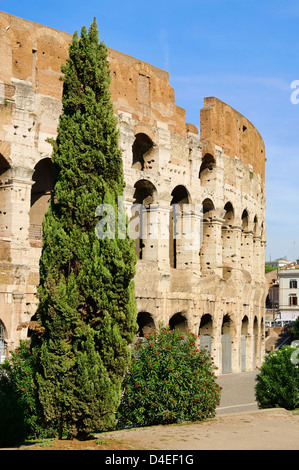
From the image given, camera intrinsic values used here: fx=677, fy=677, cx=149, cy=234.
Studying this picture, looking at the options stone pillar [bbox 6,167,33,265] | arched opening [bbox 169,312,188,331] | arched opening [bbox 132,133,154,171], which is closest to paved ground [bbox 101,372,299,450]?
stone pillar [bbox 6,167,33,265]

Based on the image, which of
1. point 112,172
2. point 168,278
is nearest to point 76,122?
point 112,172

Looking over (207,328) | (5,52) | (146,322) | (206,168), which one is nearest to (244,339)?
(207,328)

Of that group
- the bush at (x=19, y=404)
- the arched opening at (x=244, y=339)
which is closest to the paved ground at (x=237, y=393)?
the arched opening at (x=244, y=339)

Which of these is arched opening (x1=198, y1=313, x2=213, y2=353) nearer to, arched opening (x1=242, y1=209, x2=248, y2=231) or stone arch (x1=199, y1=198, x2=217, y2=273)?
stone arch (x1=199, y1=198, x2=217, y2=273)

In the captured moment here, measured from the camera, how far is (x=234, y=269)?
26844 mm

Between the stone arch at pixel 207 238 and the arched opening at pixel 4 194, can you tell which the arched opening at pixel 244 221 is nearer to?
the stone arch at pixel 207 238

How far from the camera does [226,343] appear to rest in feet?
87.3

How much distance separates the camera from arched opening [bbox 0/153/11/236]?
56.5 ft

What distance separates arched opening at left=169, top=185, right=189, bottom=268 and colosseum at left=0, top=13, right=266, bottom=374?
39 millimetres

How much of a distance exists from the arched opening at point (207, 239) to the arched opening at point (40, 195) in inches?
282

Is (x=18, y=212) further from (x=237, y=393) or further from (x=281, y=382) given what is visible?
(x=237, y=393)

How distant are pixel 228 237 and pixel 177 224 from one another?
4.20 metres

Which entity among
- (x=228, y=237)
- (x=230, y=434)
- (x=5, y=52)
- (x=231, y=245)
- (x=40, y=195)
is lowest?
(x=230, y=434)
